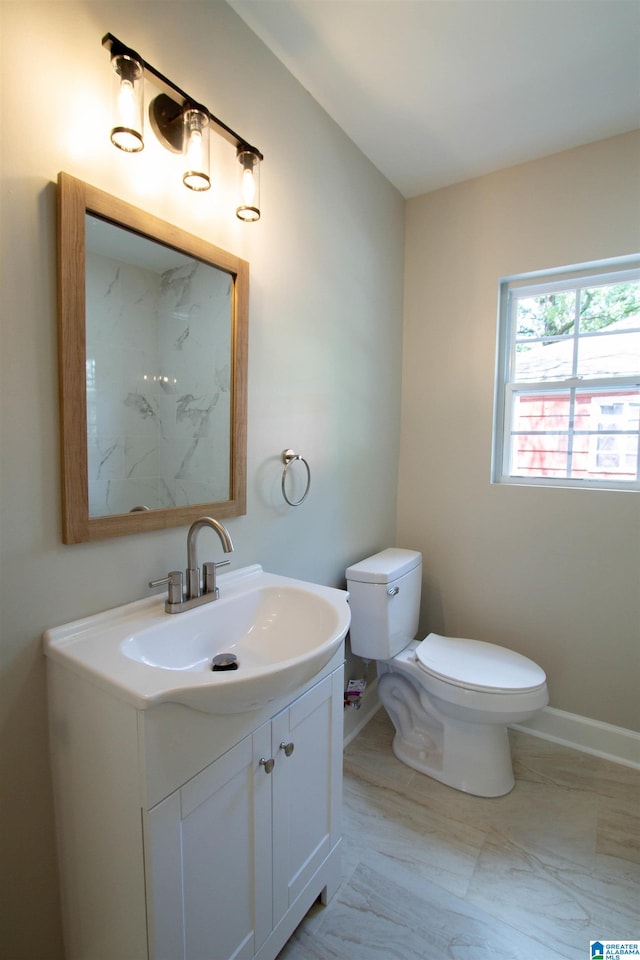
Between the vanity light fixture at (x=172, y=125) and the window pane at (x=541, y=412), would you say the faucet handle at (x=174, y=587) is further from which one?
the window pane at (x=541, y=412)

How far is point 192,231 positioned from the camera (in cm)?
114

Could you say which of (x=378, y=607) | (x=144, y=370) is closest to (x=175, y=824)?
(x=144, y=370)

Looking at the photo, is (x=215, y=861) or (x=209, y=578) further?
(x=209, y=578)

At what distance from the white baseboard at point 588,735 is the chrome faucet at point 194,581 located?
154 cm

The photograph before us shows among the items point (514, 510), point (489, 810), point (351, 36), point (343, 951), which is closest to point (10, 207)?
point (351, 36)

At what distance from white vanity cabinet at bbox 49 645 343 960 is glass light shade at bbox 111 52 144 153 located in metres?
1.08

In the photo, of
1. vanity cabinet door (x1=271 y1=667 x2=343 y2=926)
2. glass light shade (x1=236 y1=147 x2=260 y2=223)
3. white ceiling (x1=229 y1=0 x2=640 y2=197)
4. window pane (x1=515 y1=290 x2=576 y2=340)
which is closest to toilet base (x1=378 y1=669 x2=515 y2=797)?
vanity cabinet door (x1=271 y1=667 x2=343 y2=926)

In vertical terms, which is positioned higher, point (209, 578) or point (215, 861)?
point (209, 578)

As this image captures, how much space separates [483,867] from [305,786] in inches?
30.1

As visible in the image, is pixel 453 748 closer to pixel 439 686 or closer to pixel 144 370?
pixel 439 686

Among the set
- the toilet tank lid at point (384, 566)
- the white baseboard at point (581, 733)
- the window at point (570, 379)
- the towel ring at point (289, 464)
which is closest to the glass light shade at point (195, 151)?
the towel ring at point (289, 464)

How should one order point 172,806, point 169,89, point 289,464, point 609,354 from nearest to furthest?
point 172,806, point 169,89, point 289,464, point 609,354

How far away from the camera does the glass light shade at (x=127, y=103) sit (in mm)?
884

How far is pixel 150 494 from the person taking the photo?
1.09m
